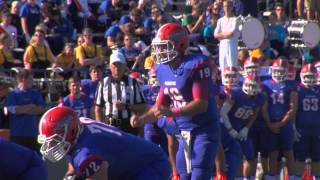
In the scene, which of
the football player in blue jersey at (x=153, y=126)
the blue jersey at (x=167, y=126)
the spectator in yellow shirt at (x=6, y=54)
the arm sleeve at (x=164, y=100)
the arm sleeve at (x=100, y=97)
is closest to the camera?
the arm sleeve at (x=164, y=100)

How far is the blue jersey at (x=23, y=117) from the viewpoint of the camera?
1103 centimetres

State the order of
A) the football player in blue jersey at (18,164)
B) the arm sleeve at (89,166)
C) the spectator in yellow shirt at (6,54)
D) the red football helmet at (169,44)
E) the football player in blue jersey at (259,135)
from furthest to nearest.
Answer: the spectator in yellow shirt at (6,54)
the football player in blue jersey at (259,135)
the red football helmet at (169,44)
the football player in blue jersey at (18,164)
the arm sleeve at (89,166)

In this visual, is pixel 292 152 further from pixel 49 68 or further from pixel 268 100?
pixel 49 68

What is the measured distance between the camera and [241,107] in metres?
11.8

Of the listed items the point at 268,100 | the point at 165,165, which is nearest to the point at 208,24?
the point at 268,100

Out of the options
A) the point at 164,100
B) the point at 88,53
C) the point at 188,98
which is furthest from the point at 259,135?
the point at 188,98

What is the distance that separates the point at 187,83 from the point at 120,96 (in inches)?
Result: 113

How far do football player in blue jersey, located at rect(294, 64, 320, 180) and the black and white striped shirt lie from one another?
2.41 m

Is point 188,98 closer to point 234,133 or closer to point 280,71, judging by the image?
point 234,133

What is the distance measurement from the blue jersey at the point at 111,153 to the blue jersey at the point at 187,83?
164 cm

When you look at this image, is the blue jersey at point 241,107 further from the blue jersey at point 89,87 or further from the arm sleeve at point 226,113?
the blue jersey at point 89,87

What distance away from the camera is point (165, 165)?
680cm

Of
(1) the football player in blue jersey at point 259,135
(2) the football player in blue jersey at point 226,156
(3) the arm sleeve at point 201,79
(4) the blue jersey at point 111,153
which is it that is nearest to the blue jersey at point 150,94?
(2) the football player in blue jersey at point 226,156

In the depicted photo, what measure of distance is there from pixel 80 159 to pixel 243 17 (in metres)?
9.75
